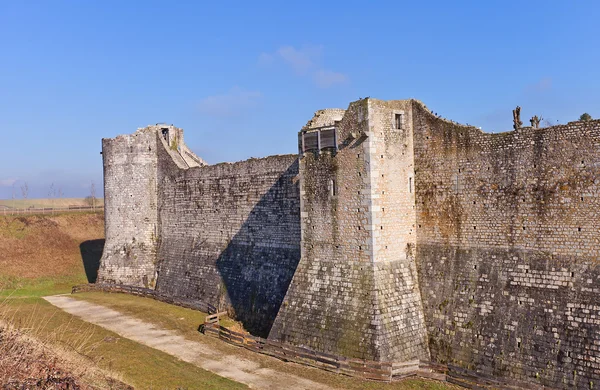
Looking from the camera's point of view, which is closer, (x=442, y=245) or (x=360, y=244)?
(x=360, y=244)

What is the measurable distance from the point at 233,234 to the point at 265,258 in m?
3.13

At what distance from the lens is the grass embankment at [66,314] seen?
1395 centimetres

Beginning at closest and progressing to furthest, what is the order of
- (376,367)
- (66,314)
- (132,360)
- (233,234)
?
(376,367) → (132,360) → (66,314) → (233,234)

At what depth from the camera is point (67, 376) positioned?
10727mm

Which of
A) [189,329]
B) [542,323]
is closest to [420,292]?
[542,323]

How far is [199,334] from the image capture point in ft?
72.0

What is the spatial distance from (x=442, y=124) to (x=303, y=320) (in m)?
8.56

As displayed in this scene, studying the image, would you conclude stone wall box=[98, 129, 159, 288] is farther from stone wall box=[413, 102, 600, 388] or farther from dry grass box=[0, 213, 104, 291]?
stone wall box=[413, 102, 600, 388]

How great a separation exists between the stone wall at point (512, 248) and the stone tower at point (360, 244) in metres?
0.73

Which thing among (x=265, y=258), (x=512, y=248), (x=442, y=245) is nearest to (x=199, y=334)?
(x=265, y=258)

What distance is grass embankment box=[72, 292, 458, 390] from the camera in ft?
50.0

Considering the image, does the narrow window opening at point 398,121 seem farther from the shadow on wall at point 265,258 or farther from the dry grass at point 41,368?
the dry grass at point 41,368

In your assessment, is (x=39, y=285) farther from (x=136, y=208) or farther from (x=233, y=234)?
(x=233, y=234)

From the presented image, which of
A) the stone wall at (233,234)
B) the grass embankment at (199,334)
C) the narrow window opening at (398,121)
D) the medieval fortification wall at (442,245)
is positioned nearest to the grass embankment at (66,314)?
the grass embankment at (199,334)
